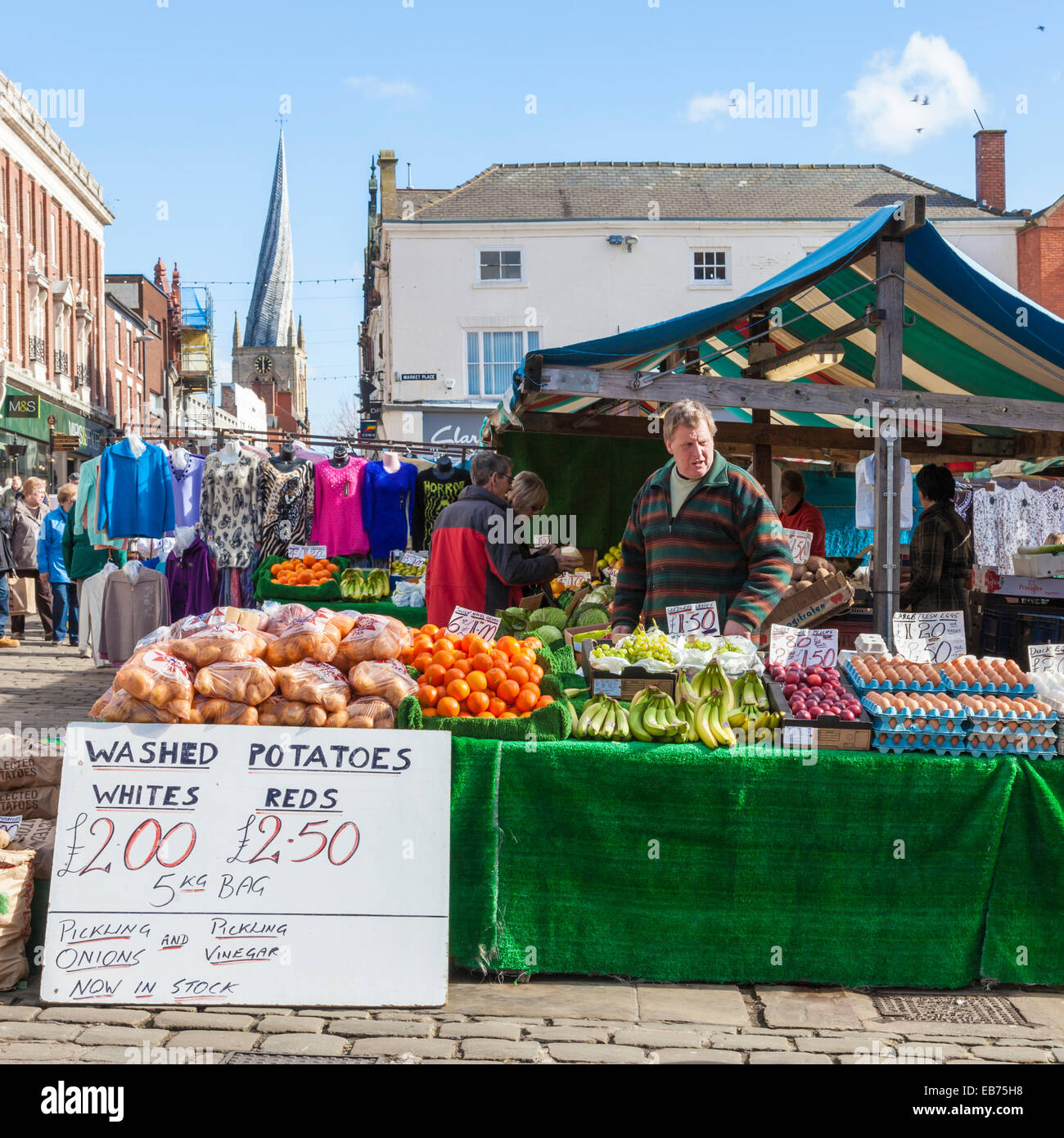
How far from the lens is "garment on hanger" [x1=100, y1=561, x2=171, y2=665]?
11.6m

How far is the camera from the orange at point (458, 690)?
3.89 metres

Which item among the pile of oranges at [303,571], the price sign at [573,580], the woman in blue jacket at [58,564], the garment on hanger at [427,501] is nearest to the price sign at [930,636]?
the price sign at [573,580]

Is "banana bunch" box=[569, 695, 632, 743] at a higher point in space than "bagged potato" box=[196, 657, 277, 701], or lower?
lower

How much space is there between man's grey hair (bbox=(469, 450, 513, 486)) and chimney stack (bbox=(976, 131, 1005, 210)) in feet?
92.0

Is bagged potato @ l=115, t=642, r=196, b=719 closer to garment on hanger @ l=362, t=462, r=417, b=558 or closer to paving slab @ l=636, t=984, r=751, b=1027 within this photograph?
paving slab @ l=636, t=984, r=751, b=1027

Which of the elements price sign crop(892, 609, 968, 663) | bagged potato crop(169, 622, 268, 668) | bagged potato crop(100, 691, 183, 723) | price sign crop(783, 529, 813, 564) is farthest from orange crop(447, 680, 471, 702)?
price sign crop(783, 529, 813, 564)

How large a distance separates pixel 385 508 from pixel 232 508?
157 centimetres

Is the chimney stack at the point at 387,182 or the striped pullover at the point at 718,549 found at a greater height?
the chimney stack at the point at 387,182

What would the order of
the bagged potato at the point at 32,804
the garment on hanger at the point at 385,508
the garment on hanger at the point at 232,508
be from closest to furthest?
the bagged potato at the point at 32,804 < the garment on hanger at the point at 232,508 < the garment on hanger at the point at 385,508

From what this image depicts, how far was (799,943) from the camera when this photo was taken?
3732 mm

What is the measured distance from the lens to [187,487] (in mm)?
11156

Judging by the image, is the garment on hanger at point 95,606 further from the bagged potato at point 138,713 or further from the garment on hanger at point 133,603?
the bagged potato at point 138,713

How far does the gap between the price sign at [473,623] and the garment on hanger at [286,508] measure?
6121 millimetres

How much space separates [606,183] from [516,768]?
28296 millimetres
